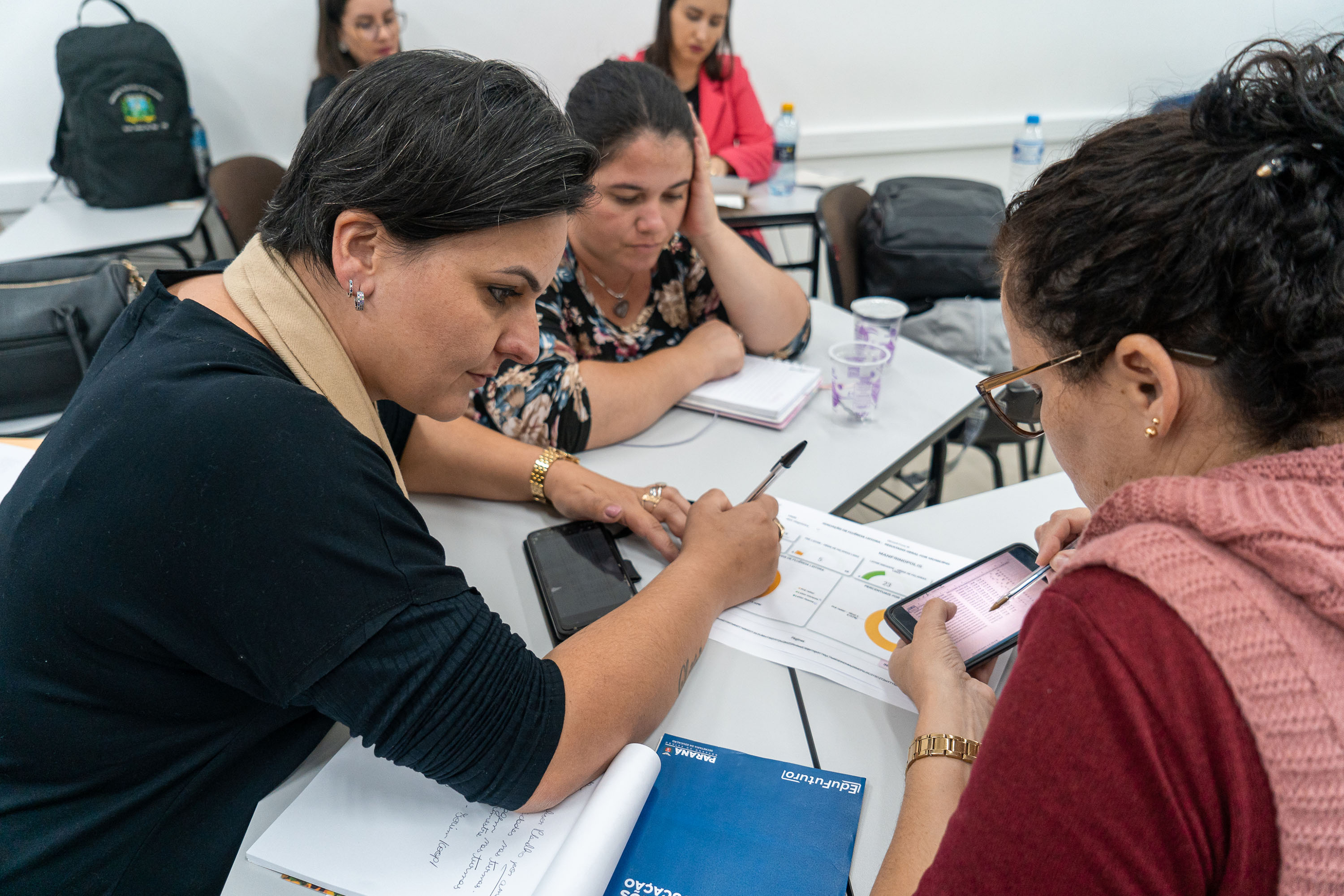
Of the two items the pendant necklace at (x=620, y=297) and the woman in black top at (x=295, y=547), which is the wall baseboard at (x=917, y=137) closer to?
the pendant necklace at (x=620, y=297)

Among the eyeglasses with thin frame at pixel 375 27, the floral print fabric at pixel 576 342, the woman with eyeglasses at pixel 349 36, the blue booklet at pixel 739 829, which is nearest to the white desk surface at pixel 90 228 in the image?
the woman with eyeglasses at pixel 349 36

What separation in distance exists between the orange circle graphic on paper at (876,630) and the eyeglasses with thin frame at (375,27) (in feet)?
10.9

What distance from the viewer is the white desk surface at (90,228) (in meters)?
2.63

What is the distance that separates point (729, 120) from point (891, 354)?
228 cm

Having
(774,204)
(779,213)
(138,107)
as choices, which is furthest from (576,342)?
(138,107)

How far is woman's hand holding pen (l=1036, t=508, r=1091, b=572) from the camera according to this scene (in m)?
1.03

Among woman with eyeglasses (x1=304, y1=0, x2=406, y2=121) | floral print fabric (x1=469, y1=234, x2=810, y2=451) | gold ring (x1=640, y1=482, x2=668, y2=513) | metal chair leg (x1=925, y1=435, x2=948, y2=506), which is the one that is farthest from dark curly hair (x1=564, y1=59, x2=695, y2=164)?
woman with eyeglasses (x1=304, y1=0, x2=406, y2=121)

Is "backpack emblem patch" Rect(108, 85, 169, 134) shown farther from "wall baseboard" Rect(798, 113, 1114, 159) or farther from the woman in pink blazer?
"wall baseboard" Rect(798, 113, 1114, 159)

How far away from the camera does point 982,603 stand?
3.35 ft

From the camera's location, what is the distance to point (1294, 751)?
496 millimetres

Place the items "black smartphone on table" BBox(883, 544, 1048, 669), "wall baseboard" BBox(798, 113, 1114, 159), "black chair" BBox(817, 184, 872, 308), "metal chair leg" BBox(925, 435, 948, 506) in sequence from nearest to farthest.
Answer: "black smartphone on table" BBox(883, 544, 1048, 669) < "metal chair leg" BBox(925, 435, 948, 506) < "black chair" BBox(817, 184, 872, 308) < "wall baseboard" BBox(798, 113, 1114, 159)

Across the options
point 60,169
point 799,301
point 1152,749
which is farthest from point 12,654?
point 60,169

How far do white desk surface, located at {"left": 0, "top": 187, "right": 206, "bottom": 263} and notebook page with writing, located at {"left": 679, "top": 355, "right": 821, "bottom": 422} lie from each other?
7.13 feet

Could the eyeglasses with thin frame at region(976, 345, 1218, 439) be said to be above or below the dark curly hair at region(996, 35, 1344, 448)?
below
